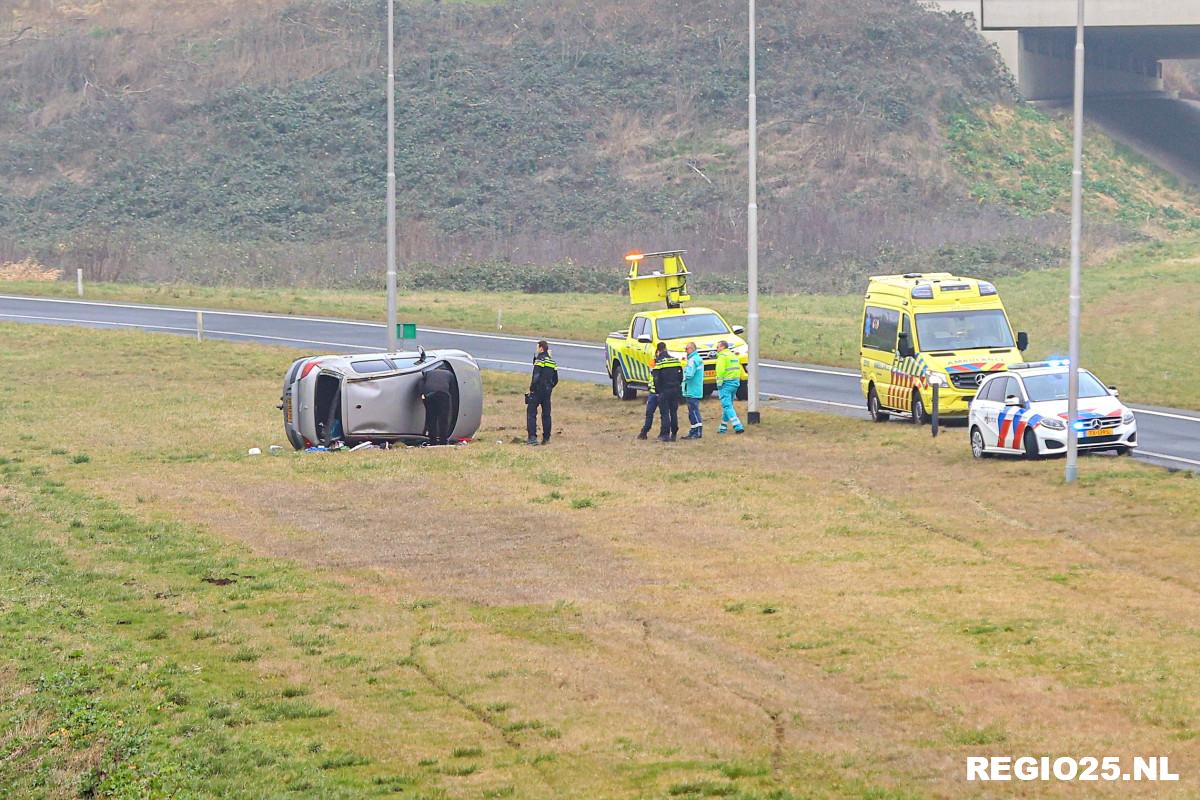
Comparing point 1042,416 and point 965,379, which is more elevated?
point 965,379

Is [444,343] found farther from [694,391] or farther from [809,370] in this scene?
[694,391]

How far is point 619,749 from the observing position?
11594mm

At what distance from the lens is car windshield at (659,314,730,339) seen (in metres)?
35.4

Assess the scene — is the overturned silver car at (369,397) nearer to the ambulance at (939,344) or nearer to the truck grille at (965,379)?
the ambulance at (939,344)

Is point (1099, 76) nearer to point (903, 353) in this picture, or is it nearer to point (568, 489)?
point (903, 353)

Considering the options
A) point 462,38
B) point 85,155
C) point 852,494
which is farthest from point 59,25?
point 852,494

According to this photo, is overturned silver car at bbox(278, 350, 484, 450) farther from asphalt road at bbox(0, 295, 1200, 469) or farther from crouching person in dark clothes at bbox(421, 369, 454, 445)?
asphalt road at bbox(0, 295, 1200, 469)

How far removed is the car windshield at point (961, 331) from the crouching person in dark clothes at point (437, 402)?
8810mm

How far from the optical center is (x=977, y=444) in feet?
87.6

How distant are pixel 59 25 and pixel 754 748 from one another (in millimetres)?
94707

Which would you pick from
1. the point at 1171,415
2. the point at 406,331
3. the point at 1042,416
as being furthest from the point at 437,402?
the point at 1171,415

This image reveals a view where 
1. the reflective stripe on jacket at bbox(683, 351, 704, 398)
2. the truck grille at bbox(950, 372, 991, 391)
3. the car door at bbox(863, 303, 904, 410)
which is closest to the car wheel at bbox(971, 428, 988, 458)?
the truck grille at bbox(950, 372, 991, 391)

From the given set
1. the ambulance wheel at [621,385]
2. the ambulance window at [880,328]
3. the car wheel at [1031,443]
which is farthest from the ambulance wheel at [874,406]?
the car wheel at [1031,443]
